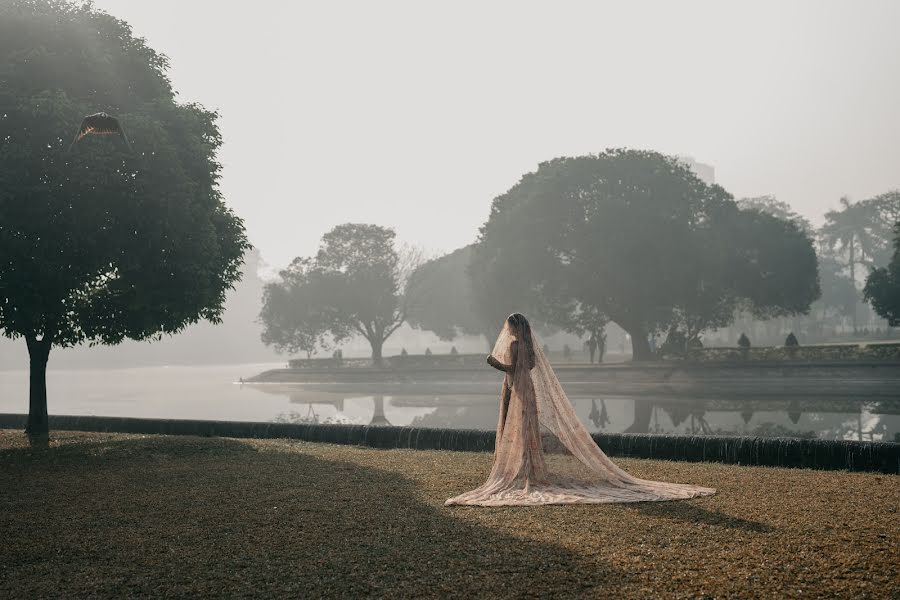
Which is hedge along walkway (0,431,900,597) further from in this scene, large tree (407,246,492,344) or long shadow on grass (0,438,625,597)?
large tree (407,246,492,344)

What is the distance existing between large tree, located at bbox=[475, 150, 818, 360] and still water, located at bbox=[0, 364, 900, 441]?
300 inches

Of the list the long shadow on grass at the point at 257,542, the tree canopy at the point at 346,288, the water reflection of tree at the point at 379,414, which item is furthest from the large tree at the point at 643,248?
the long shadow on grass at the point at 257,542

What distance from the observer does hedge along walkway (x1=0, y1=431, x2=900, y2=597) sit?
6234mm

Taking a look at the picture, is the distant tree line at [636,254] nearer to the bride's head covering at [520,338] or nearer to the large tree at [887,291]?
the large tree at [887,291]

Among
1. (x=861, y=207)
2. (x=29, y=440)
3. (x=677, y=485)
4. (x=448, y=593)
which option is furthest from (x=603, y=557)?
(x=861, y=207)

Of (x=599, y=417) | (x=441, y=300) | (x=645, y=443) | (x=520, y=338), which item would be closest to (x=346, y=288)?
(x=441, y=300)

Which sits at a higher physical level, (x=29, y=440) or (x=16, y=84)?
(x=16, y=84)

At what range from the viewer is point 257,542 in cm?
782

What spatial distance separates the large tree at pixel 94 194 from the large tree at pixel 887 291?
32.9 metres

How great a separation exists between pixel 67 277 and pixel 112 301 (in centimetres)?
273

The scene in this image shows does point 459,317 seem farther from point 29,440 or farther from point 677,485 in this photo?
point 677,485

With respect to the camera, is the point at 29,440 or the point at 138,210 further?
the point at 29,440

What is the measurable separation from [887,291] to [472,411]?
22170 millimetres

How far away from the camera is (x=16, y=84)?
53.6ft
